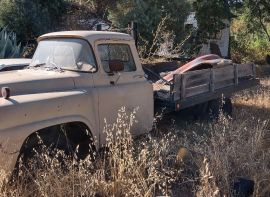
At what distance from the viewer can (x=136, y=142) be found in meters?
6.38

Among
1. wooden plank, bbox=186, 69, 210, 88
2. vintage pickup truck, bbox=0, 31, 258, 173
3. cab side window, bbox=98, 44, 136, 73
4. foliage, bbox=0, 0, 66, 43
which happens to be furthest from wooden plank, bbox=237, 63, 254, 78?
foliage, bbox=0, 0, 66, 43

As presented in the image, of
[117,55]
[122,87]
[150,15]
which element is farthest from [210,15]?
[122,87]

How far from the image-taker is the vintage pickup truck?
456 centimetres

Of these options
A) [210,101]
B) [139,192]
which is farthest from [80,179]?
[210,101]

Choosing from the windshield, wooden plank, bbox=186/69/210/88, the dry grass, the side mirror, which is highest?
the windshield

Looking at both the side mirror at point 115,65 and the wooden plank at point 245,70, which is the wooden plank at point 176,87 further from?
the wooden plank at point 245,70

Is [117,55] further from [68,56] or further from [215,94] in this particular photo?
[215,94]

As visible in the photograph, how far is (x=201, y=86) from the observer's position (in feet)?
24.4

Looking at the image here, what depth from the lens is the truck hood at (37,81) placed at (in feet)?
16.3

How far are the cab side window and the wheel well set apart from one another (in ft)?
2.91

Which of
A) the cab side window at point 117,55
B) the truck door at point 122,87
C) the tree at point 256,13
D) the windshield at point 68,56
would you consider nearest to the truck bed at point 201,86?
the truck door at point 122,87

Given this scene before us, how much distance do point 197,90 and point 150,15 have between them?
6.99 m

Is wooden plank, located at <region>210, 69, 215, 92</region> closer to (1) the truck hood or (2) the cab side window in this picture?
(2) the cab side window

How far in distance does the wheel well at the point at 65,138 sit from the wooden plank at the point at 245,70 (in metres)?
4.08
